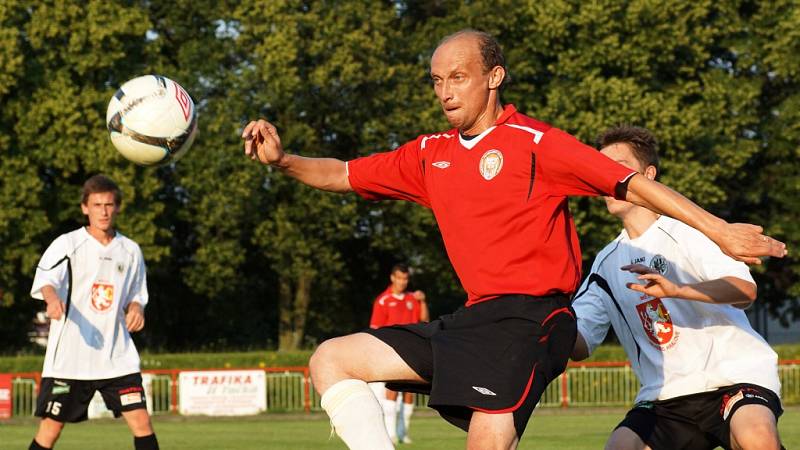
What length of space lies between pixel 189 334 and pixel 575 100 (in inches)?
657

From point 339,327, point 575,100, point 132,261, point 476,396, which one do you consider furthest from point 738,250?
point 339,327

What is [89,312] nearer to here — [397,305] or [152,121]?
[152,121]

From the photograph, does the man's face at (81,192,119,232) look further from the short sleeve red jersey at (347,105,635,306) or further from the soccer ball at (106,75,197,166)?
the short sleeve red jersey at (347,105,635,306)

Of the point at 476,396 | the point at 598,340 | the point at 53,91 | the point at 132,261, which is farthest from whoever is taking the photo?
the point at 53,91

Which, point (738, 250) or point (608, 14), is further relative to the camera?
point (608, 14)

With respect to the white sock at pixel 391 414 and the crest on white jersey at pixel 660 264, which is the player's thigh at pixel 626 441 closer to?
the crest on white jersey at pixel 660 264

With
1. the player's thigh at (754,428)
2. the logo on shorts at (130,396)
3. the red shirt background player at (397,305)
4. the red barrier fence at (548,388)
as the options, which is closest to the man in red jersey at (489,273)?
the player's thigh at (754,428)

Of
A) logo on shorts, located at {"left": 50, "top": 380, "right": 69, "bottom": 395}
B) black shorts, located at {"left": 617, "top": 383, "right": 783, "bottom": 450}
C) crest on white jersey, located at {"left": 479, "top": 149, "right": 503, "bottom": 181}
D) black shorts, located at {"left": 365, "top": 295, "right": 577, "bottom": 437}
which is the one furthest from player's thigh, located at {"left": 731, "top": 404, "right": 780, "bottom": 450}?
logo on shorts, located at {"left": 50, "top": 380, "right": 69, "bottom": 395}

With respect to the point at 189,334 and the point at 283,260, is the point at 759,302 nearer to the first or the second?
the point at 283,260

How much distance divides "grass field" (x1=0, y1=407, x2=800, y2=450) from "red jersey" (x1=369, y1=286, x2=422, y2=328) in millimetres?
1772

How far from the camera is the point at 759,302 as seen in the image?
43.9 meters

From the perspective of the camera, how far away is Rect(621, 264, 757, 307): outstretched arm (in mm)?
6012

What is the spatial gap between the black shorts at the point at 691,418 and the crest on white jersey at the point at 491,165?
1.84 meters

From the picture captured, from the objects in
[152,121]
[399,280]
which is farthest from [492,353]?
[399,280]
